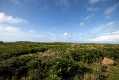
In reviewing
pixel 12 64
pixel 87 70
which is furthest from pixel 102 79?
pixel 12 64

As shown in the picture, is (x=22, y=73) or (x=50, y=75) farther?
(x=22, y=73)

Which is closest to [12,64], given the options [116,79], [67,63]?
[67,63]

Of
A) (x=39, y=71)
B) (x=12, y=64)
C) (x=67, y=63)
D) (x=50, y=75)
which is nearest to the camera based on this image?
(x=50, y=75)

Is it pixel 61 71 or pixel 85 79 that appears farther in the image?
pixel 61 71

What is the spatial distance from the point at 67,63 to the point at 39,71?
316 centimetres

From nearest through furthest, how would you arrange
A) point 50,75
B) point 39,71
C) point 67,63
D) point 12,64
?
point 50,75, point 39,71, point 12,64, point 67,63

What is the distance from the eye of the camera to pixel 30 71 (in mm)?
12312

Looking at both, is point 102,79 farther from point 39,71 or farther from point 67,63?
point 39,71

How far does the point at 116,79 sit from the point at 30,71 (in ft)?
23.6

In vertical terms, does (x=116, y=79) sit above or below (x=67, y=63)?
below

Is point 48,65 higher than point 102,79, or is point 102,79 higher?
point 48,65

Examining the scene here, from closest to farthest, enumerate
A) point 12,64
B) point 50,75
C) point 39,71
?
1. point 50,75
2. point 39,71
3. point 12,64

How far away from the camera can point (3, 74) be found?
11750 millimetres

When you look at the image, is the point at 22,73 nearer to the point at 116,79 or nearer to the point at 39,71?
the point at 39,71
